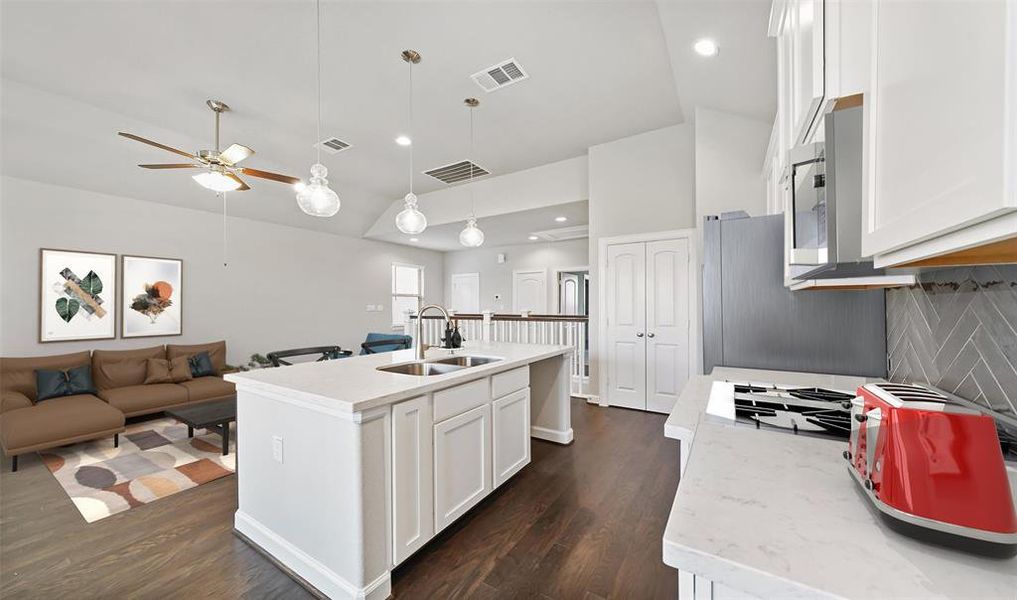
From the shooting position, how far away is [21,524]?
2.12 meters

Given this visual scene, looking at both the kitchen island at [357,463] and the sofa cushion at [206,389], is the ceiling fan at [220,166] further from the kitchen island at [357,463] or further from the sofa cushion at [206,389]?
the sofa cushion at [206,389]

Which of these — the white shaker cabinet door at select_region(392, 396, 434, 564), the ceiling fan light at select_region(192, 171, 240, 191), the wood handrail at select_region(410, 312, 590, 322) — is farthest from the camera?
the wood handrail at select_region(410, 312, 590, 322)

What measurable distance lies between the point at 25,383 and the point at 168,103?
2931 mm

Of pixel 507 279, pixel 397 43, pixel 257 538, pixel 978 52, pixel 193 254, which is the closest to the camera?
pixel 978 52

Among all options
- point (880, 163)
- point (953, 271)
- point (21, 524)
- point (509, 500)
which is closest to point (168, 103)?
point (21, 524)

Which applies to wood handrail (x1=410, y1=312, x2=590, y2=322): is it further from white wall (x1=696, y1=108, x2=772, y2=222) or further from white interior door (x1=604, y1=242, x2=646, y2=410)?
white wall (x1=696, y1=108, x2=772, y2=222)

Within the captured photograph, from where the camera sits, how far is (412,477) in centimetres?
171

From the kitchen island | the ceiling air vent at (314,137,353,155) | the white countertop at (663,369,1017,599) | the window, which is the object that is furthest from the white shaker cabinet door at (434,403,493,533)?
the window

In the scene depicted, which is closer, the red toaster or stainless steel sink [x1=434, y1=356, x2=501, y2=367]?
the red toaster

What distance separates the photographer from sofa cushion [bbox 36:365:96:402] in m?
3.50

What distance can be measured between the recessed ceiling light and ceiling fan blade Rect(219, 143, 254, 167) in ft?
10.5

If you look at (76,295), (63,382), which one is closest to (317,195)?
(63,382)

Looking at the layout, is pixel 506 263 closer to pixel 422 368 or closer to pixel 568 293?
pixel 568 293

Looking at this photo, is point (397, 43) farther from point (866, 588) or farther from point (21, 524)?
point (21, 524)
